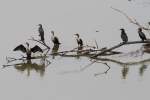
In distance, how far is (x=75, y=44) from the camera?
36.0 ft

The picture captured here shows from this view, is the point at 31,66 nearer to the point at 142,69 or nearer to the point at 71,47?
the point at 71,47

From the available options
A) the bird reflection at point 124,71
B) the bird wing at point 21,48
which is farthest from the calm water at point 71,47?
the bird wing at point 21,48

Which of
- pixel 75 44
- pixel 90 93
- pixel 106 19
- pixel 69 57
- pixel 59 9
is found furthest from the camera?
pixel 59 9

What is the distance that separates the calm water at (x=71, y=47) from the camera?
8180mm

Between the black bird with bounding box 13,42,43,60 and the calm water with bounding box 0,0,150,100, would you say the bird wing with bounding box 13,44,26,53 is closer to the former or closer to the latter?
the black bird with bounding box 13,42,43,60

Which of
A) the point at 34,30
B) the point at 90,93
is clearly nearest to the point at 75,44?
the point at 34,30

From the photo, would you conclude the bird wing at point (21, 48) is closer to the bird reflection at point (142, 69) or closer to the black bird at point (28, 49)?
the black bird at point (28, 49)

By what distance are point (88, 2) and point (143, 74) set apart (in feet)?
21.4

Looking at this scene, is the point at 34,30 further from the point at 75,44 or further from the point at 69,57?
the point at 69,57

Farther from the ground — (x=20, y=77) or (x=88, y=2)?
(x=88, y=2)

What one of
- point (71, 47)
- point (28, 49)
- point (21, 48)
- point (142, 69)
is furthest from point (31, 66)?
point (142, 69)

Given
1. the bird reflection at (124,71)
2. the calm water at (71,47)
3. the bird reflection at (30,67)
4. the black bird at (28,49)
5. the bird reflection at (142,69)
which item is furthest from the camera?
the black bird at (28,49)

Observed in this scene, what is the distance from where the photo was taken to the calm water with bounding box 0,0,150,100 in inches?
322

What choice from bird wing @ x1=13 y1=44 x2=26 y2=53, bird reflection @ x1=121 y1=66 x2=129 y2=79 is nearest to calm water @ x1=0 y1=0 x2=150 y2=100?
bird reflection @ x1=121 y1=66 x2=129 y2=79
